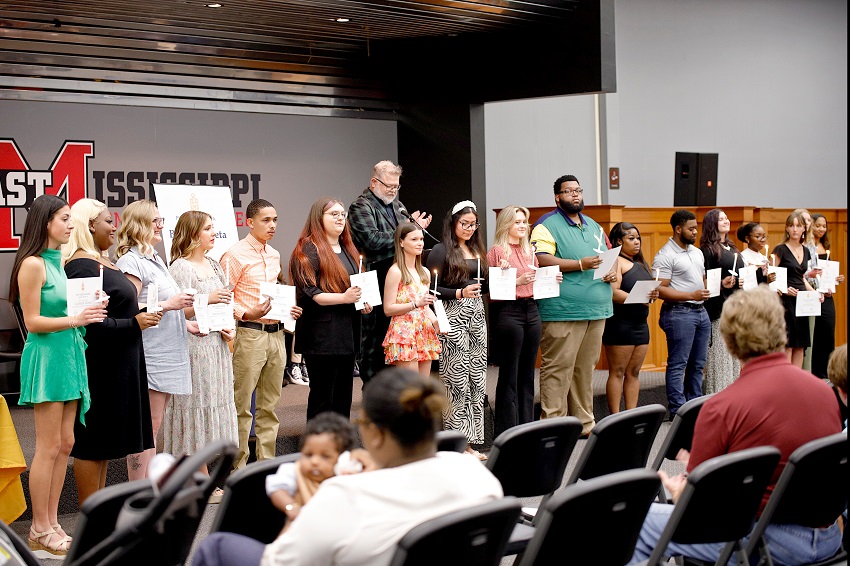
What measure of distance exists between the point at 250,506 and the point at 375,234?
353 cm

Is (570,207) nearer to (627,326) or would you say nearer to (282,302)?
(627,326)

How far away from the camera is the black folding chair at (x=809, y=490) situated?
320 cm

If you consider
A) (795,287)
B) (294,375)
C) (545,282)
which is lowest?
(294,375)

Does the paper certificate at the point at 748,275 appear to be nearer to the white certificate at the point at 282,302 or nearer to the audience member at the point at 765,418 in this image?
the white certificate at the point at 282,302

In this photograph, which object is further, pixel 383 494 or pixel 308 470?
pixel 308 470

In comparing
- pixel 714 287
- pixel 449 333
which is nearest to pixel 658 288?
pixel 714 287

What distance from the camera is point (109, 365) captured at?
4938mm

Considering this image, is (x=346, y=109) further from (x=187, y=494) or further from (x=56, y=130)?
(x=187, y=494)

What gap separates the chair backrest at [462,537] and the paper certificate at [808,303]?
6.72 meters

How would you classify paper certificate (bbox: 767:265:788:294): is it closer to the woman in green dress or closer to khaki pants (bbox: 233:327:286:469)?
khaki pants (bbox: 233:327:286:469)

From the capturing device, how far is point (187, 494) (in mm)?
2332

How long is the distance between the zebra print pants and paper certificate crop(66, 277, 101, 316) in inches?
96.3

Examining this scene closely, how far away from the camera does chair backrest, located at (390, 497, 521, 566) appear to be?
7.73 feet

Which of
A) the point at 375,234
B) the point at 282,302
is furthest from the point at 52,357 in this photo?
the point at 375,234
